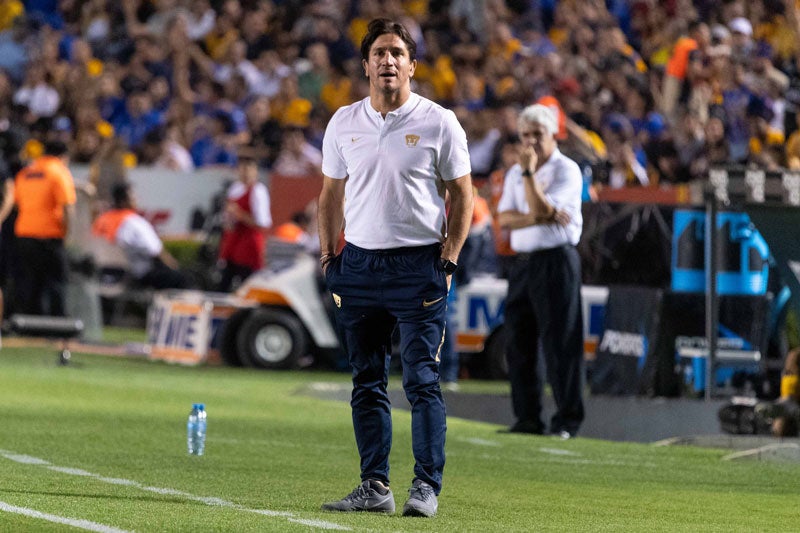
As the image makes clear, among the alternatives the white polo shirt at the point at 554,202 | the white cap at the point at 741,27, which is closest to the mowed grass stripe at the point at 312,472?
the white polo shirt at the point at 554,202

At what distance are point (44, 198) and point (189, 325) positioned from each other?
89.1 inches

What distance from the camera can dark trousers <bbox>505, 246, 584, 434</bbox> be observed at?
12719 millimetres

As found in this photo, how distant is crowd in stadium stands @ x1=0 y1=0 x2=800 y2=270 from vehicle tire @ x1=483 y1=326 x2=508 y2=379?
202cm

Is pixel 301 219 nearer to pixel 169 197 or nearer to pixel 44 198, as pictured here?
pixel 169 197

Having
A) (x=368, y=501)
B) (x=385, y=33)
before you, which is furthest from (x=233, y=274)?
(x=385, y=33)

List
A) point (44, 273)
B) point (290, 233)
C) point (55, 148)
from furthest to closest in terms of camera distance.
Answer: point (290, 233) → point (44, 273) → point (55, 148)

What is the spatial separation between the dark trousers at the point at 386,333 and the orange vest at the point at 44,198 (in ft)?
41.1

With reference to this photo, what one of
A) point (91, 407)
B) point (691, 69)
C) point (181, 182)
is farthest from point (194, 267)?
point (91, 407)

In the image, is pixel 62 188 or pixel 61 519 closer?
pixel 61 519

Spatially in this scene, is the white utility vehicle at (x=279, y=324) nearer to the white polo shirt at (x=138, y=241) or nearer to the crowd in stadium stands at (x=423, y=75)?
the white polo shirt at (x=138, y=241)

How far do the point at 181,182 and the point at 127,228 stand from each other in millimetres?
2056

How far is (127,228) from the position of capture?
72.1 ft

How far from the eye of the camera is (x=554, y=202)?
1257 cm

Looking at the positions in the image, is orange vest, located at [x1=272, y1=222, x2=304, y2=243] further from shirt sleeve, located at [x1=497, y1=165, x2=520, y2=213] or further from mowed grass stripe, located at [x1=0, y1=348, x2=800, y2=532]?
shirt sleeve, located at [x1=497, y1=165, x2=520, y2=213]
